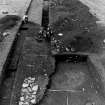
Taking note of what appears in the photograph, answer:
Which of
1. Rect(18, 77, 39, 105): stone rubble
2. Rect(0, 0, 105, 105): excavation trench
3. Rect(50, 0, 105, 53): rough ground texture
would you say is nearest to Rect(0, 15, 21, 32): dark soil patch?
Rect(0, 0, 105, 105): excavation trench

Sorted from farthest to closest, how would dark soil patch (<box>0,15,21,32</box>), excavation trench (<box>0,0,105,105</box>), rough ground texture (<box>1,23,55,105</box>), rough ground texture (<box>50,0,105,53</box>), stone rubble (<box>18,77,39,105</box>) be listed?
1. dark soil patch (<box>0,15,21,32</box>)
2. rough ground texture (<box>50,0,105,53</box>)
3. rough ground texture (<box>1,23,55,105</box>)
4. excavation trench (<box>0,0,105,105</box>)
5. stone rubble (<box>18,77,39,105</box>)

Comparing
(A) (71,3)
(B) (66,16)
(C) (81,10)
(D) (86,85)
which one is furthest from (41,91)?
(A) (71,3)

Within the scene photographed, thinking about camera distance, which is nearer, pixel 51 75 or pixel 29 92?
pixel 29 92

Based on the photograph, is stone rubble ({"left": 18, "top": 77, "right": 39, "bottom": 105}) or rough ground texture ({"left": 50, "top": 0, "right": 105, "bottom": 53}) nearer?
stone rubble ({"left": 18, "top": 77, "right": 39, "bottom": 105})

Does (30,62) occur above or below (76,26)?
below

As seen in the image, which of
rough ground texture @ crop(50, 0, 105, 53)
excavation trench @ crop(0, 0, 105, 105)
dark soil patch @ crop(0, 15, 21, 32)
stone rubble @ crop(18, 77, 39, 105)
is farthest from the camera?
dark soil patch @ crop(0, 15, 21, 32)

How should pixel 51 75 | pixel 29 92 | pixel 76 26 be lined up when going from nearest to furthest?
pixel 29 92
pixel 51 75
pixel 76 26

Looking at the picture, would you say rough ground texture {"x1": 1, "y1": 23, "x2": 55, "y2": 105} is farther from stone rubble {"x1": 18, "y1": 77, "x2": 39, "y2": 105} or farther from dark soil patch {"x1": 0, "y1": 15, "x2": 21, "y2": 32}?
dark soil patch {"x1": 0, "y1": 15, "x2": 21, "y2": 32}

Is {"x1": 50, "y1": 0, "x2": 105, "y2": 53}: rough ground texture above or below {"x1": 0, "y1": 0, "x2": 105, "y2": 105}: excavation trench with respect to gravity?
above

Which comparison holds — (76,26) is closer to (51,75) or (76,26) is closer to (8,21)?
(51,75)

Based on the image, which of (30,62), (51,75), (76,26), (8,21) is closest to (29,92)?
(51,75)

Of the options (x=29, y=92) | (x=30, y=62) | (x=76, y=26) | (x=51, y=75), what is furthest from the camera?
(x=76, y=26)
